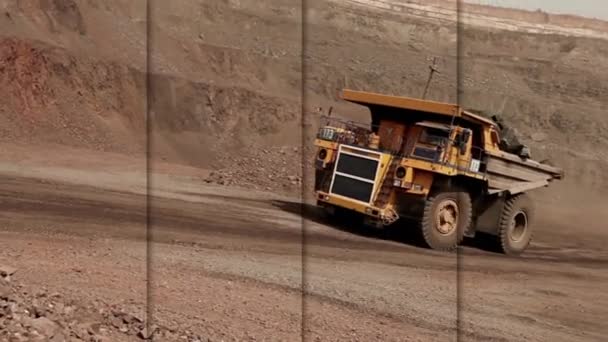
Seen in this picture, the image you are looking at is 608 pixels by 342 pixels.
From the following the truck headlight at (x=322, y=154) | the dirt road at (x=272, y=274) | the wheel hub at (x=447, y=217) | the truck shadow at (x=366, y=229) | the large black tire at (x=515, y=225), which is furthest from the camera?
the large black tire at (x=515, y=225)

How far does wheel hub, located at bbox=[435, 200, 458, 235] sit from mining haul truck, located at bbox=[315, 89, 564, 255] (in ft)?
0.04

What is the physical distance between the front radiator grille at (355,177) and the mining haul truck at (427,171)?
13mm

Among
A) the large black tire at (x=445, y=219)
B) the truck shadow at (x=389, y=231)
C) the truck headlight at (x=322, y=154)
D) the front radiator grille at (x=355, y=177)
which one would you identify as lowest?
the truck shadow at (x=389, y=231)

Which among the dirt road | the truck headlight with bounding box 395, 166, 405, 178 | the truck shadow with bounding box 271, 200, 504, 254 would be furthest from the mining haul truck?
the dirt road

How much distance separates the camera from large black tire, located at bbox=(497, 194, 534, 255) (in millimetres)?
11352

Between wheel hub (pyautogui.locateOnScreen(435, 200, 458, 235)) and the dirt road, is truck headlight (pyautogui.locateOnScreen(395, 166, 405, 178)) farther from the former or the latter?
the dirt road

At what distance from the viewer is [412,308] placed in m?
7.20

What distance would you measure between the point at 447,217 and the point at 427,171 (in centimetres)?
76

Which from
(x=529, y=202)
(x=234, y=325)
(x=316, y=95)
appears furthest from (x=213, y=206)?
(x=316, y=95)

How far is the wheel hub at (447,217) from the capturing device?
34.2 feet

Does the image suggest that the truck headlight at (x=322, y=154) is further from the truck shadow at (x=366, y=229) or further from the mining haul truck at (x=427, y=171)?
the truck shadow at (x=366, y=229)

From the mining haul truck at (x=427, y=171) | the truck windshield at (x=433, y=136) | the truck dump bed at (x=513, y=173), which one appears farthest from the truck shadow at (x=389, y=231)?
the truck windshield at (x=433, y=136)

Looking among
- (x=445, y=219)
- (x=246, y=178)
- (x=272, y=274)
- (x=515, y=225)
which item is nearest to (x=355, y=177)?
(x=445, y=219)

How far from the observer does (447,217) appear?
414 inches
